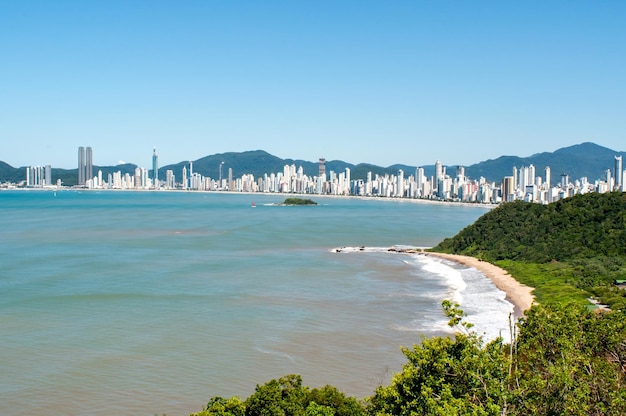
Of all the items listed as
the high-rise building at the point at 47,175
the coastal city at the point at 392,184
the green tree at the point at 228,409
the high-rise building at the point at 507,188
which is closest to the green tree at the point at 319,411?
the green tree at the point at 228,409

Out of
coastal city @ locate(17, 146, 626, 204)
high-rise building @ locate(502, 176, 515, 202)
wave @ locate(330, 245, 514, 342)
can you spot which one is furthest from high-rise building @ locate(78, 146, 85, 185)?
wave @ locate(330, 245, 514, 342)

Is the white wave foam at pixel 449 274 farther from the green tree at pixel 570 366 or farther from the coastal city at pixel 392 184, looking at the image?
the coastal city at pixel 392 184

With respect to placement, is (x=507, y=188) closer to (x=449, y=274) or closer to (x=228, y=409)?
(x=449, y=274)

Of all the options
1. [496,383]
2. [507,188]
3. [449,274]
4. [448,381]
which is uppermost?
[507,188]

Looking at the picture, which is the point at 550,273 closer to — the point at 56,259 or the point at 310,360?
the point at 310,360

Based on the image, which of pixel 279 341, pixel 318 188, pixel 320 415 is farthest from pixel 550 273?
pixel 318 188

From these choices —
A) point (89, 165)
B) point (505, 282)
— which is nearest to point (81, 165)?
point (89, 165)

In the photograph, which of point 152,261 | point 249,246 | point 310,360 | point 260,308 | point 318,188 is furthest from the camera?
point 318,188
